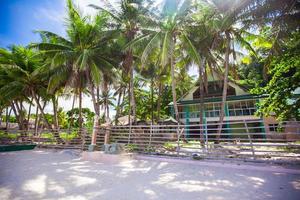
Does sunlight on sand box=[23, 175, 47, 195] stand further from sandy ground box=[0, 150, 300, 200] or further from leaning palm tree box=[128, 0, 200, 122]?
leaning palm tree box=[128, 0, 200, 122]

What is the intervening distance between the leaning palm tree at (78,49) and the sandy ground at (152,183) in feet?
25.0

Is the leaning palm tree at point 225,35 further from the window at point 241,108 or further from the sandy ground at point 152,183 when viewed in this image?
the window at point 241,108

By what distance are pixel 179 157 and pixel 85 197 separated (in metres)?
4.33

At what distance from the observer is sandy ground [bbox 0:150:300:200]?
3736 mm

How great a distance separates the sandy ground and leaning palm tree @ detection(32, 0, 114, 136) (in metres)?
7.62

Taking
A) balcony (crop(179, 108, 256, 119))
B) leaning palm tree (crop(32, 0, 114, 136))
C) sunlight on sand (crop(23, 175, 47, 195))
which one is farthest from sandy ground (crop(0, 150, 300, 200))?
balcony (crop(179, 108, 256, 119))

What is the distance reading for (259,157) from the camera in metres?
6.51

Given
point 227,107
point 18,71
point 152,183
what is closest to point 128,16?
point 18,71

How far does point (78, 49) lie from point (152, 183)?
1112 cm

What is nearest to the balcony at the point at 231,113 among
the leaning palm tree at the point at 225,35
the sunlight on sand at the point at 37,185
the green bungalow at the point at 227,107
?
the green bungalow at the point at 227,107

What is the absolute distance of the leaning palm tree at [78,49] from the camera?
40.3 ft

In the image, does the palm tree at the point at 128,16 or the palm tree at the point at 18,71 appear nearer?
the palm tree at the point at 128,16

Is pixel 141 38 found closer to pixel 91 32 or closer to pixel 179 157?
pixel 91 32

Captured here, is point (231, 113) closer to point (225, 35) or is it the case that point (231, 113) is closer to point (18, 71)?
point (225, 35)
